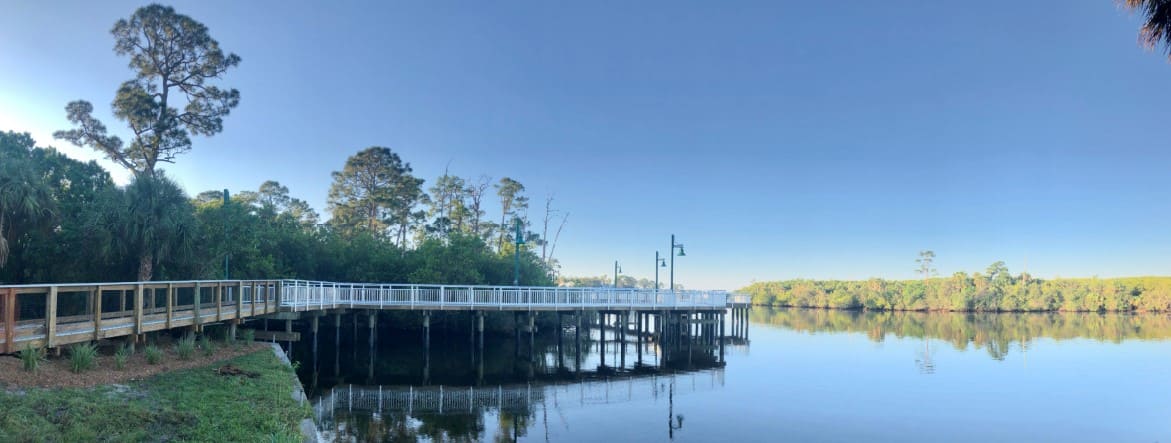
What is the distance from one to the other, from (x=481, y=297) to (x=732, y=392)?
11296 mm

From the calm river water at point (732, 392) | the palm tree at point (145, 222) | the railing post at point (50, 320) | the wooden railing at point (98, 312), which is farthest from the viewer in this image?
the palm tree at point (145, 222)

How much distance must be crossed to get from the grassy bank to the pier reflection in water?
281cm

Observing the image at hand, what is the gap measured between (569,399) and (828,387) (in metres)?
10.2

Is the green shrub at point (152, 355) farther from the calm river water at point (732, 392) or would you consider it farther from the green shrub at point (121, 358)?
the calm river water at point (732, 392)

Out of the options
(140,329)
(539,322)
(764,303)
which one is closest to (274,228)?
(539,322)

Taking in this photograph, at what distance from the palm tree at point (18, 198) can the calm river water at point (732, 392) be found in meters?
9.17

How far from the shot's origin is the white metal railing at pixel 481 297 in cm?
2220

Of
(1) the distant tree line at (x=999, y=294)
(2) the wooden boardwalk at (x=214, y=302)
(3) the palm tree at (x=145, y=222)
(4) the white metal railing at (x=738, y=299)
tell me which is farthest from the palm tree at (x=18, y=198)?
(1) the distant tree line at (x=999, y=294)

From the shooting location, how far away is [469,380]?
851 inches

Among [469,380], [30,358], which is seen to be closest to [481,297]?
[469,380]

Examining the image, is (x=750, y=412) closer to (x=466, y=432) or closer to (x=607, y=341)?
(x=466, y=432)

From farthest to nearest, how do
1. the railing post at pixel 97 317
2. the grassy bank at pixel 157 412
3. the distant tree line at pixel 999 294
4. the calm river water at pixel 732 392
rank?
1. the distant tree line at pixel 999 294
2. the calm river water at pixel 732 392
3. the railing post at pixel 97 317
4. the grassy bank at pixel 157 412

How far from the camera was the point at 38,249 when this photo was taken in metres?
21.4

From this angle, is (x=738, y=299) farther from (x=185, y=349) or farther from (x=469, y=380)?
(x=185, y=349)
